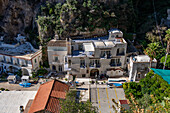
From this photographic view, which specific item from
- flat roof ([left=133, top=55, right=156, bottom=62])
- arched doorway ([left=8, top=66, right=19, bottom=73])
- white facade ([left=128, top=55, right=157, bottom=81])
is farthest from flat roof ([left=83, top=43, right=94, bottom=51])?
arched doorway ([left=8, top=66, right=19, bottom=73])

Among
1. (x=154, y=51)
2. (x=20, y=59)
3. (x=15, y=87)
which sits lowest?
(x=15, y=87)

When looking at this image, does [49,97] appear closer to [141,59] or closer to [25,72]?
[25,72]

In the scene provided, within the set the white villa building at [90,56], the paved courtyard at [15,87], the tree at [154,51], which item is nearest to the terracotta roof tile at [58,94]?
the paved courtyard at [15,87]

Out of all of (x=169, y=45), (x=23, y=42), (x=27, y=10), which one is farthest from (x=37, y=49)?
(x=169, y=45)

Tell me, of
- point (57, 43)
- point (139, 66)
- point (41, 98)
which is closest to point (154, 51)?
point (139, 66)

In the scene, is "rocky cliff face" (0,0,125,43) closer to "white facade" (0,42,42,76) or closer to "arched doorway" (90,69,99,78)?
"white facade" (0,42,42,76)

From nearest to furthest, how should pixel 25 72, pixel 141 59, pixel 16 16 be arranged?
pixel 141 59
pixel 25 72
pixel 16 16

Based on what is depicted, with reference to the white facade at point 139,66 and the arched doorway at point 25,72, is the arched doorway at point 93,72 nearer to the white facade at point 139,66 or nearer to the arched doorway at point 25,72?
the white facade at point 139,66
